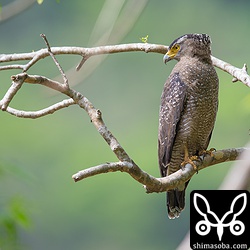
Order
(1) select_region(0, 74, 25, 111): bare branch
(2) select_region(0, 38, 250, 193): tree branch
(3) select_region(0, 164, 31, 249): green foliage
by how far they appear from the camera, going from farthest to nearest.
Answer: (3) select_region(0, 164, 31, 249): green foliage → (1) select_region(0, 74, 25, 111): bare branch → (2) select_region(0, 38, 250, 193): tree branch

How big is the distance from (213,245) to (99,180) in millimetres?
7631

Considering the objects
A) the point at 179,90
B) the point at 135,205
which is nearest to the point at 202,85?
the point at 179,90

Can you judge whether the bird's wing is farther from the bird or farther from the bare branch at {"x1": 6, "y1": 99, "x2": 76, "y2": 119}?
the bare branch at {"x1": 6, "y1": 99, "x2": 76, "y2": 119}

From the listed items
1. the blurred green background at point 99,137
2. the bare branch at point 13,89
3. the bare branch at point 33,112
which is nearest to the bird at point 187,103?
the bare branch at point 33,112

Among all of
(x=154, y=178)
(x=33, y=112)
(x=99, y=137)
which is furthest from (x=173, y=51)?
(x=99, y=137)

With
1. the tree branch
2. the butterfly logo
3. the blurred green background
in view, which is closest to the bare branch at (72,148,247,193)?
the tree branch

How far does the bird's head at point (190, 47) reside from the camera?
429 centimetres

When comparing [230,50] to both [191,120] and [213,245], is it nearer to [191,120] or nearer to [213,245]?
[191,120]

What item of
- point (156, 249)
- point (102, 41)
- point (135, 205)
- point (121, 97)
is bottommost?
point (156, 249)

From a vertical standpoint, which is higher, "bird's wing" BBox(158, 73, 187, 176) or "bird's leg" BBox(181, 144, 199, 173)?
"bird's wing" BBox(158, 73, 187, 176)

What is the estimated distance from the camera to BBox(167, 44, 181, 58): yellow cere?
4293mm

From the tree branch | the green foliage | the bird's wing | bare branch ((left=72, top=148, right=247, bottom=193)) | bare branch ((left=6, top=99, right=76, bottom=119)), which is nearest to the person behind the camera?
bare branch ((left=72, top=148, right=247, bottom=193))

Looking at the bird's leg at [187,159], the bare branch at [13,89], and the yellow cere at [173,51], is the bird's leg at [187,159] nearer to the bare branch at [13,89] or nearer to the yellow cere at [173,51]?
the yellow cere at [173,51]

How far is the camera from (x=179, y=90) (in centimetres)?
420
